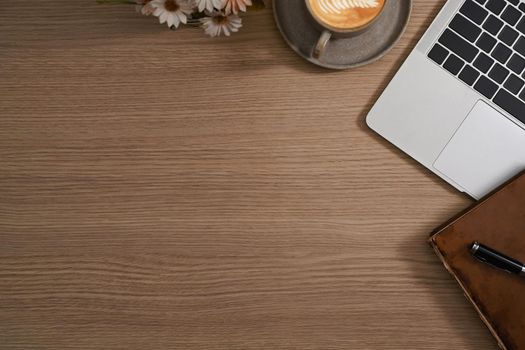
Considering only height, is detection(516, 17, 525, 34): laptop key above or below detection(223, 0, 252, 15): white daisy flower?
above

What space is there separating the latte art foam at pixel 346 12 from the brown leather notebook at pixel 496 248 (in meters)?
0.30

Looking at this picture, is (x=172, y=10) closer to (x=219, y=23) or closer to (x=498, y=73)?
(x=219, y=23)

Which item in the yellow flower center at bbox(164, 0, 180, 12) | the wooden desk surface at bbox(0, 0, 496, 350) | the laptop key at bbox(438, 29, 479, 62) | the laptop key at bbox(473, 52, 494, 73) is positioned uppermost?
the laptop key at bbox(438, 29, 479, 62)

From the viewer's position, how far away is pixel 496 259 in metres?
0.80

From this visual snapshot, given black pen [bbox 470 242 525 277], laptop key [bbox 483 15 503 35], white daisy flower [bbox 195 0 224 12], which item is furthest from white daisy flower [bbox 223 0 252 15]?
black pen [bbox 470 242 525 277]

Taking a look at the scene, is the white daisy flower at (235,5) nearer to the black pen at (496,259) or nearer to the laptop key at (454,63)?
the laptop key at (454,63)

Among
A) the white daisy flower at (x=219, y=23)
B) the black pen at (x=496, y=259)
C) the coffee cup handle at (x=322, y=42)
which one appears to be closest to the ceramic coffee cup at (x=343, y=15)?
the coffee cup handle at (x=322, y=42)

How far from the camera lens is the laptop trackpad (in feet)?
2.68

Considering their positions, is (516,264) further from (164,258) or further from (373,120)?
(164,258)

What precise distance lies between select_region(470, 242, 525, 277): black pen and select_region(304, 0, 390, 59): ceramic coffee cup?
1.09 feet

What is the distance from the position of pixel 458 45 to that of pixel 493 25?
54 millimetres

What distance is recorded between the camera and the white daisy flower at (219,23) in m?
0.81

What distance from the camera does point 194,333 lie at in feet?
2.84

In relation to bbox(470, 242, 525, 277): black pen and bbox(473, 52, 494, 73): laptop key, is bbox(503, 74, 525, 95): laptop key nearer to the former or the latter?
bbox(473, 52, 494, 73): laptop key
